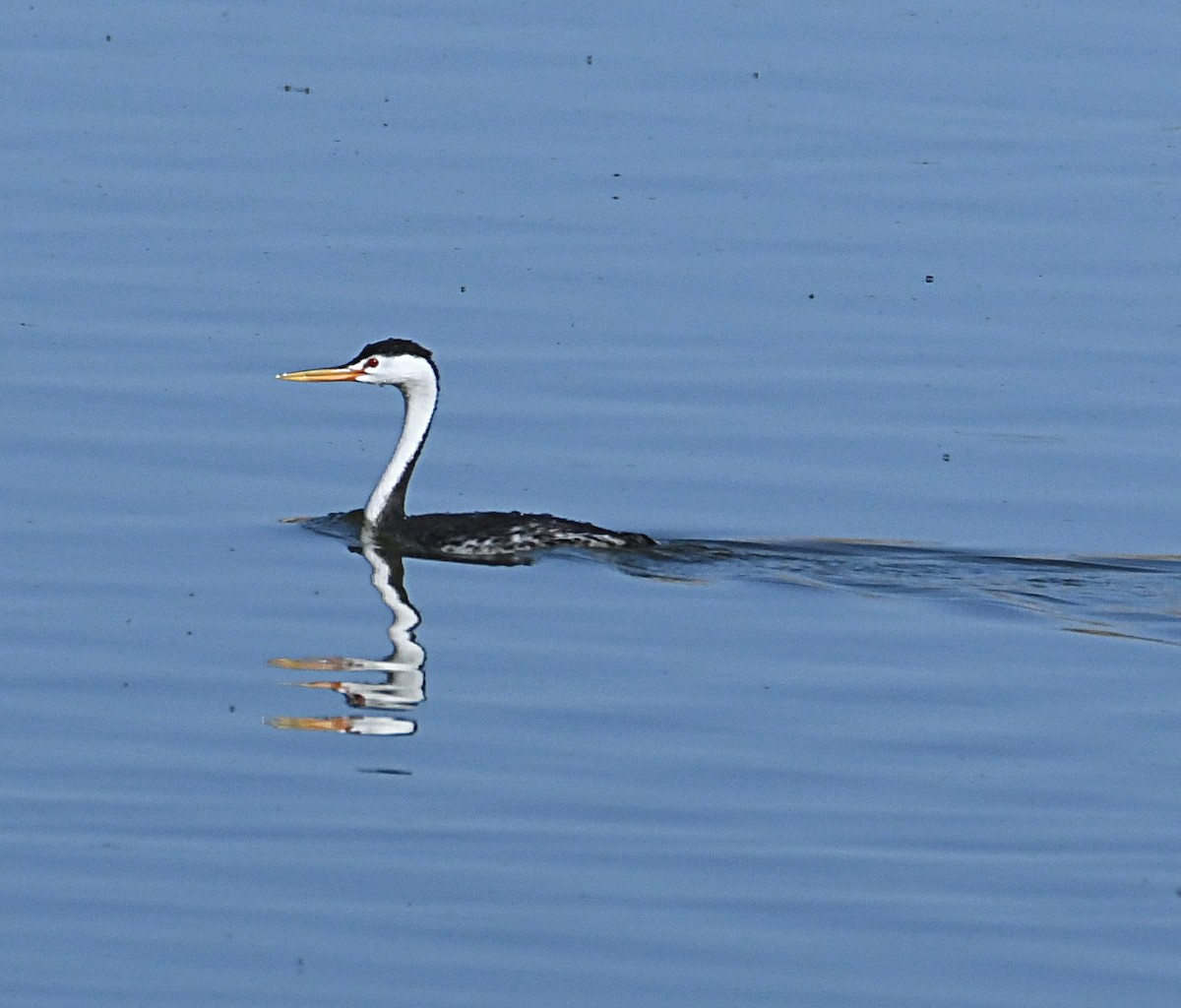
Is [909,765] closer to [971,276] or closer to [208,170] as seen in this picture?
[971,276]

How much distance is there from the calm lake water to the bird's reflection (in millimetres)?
35

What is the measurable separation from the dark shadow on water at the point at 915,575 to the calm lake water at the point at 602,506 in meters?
0.03

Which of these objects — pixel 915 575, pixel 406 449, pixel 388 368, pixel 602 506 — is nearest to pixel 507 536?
pixel 602 506

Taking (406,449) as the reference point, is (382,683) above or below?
below

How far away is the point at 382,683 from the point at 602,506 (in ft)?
9.85

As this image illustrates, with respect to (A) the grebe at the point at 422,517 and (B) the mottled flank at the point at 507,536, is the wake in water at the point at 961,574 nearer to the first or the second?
(B) the mottled flank at the point at 507,536

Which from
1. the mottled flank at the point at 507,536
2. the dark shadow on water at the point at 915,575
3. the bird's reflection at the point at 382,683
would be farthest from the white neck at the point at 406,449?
the bird's reflection at the point at 382,683

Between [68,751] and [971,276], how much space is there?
9.04m

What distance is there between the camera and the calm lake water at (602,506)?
859 centimetres

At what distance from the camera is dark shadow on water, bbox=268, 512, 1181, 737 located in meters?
12.2

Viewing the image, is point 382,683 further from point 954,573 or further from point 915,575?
point 954,573

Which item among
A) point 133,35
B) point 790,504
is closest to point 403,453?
point 790,504

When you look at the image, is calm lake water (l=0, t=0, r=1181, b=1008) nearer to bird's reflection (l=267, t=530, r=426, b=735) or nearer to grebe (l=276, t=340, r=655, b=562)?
bird's reflection (l=267, t=530, r=426, b=735)

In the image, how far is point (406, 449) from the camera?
14.4 metres
